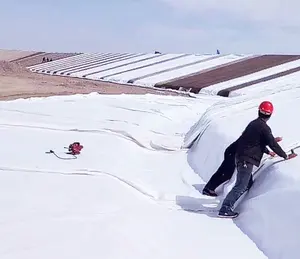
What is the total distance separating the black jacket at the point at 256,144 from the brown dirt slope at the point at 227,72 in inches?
382

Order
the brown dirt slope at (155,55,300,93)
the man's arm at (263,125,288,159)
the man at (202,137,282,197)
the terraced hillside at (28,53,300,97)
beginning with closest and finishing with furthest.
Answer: the man's arm at (263,125,288,159) < the man at (202,137,282,197) < the terraced hillside at (28,53,300,97) < the brown dirt slope at (155,55,300,93)

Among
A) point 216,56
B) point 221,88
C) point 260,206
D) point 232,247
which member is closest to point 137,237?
point 232,247

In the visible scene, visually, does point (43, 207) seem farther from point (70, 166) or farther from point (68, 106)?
point (68, 106)

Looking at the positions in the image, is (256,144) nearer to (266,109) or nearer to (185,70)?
(266,109)

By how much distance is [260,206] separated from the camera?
3.16 meters

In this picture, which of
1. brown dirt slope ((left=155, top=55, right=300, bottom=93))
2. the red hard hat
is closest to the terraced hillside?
brown dirt slope ((left=155, top=55, right=300, bottom=93))

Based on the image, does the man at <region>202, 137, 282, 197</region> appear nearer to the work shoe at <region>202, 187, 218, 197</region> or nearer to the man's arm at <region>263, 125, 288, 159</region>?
the work shoe at <region>202, 187, 218, 197</region>

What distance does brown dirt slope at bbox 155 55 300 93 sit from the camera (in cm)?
1407

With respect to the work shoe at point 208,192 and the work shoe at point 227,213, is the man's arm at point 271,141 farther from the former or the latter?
the work shoe at point 208,192

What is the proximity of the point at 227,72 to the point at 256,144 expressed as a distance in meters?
12.3

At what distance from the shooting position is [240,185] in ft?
11.1

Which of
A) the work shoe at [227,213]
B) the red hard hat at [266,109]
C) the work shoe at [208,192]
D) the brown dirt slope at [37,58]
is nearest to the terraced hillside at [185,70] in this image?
the brown dirt slope at [37,58]

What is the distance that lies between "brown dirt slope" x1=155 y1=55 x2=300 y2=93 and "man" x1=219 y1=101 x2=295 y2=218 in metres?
9.70

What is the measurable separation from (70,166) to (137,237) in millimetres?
1993
